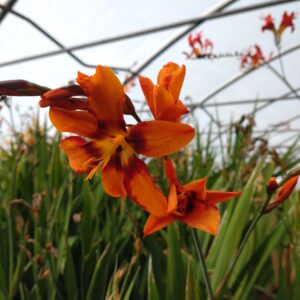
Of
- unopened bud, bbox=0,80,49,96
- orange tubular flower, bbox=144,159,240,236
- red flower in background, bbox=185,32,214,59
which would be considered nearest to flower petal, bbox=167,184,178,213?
orange tubular flower, bbox=144,159,240,236

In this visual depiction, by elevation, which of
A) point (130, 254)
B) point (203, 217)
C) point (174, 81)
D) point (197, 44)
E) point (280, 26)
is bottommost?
point (130, 254)

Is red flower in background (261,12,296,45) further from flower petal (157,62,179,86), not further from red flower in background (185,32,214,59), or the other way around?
flower petal (157,62,179,86)

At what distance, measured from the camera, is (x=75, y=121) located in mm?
290

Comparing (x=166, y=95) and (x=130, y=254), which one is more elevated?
(x=166, y=95)

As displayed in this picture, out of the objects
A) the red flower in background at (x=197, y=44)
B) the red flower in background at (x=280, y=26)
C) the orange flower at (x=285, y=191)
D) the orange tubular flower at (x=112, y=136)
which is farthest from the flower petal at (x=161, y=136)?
the red flower in background at (x=197, y=44)

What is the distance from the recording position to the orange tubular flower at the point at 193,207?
0.93 feet

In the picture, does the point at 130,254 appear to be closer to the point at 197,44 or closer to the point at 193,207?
the point at 193,207

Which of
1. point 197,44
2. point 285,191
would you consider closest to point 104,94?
point 285,191

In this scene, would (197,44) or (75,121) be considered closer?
(75,121)

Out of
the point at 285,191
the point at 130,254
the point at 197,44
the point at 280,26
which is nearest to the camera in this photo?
the point at 285,191

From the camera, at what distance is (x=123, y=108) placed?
293 millimetres

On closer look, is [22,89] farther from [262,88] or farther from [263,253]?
[262,88]

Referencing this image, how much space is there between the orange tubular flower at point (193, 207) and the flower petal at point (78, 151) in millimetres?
70

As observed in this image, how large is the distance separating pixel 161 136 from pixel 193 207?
7 centimetres
